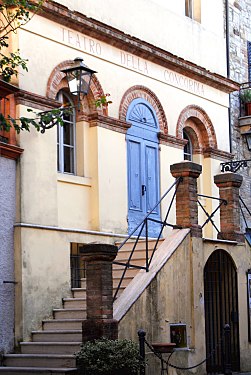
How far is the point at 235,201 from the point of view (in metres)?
18.3

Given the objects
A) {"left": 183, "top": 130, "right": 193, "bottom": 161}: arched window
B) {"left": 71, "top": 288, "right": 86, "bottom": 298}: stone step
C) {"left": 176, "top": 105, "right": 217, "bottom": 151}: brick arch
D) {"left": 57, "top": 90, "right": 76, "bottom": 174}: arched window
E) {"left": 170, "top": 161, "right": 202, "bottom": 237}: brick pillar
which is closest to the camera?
{"left": 71, "top": 288, "right": 86, "bottom": 298}: stone step

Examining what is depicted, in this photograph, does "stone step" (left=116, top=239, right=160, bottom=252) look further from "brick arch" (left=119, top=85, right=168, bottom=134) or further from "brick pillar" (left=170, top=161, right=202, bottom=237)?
"brick arch" (left=119, top=85, right=168, bottom=134)

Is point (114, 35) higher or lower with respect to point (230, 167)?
higher

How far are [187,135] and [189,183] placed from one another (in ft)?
15.2

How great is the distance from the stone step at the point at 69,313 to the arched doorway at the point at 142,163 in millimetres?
3192

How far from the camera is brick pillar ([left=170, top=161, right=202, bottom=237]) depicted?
1661 centimetres

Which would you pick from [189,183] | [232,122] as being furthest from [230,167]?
[189,183]

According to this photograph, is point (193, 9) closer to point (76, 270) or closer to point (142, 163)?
point (142, 163)

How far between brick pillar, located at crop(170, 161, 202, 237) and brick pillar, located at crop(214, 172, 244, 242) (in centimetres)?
154

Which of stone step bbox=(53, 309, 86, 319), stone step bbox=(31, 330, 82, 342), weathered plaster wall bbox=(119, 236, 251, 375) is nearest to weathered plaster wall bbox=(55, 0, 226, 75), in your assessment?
weathered plaster wall bbox=(119, 236, 251, 375)

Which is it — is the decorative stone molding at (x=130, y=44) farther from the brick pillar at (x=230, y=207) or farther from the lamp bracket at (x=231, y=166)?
the brick pillar at (x=230, y=207)

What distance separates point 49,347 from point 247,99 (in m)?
10.4

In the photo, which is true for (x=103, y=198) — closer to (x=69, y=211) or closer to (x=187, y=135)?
(x=69, y=211)

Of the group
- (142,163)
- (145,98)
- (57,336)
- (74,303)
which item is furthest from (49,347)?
(145,98)
